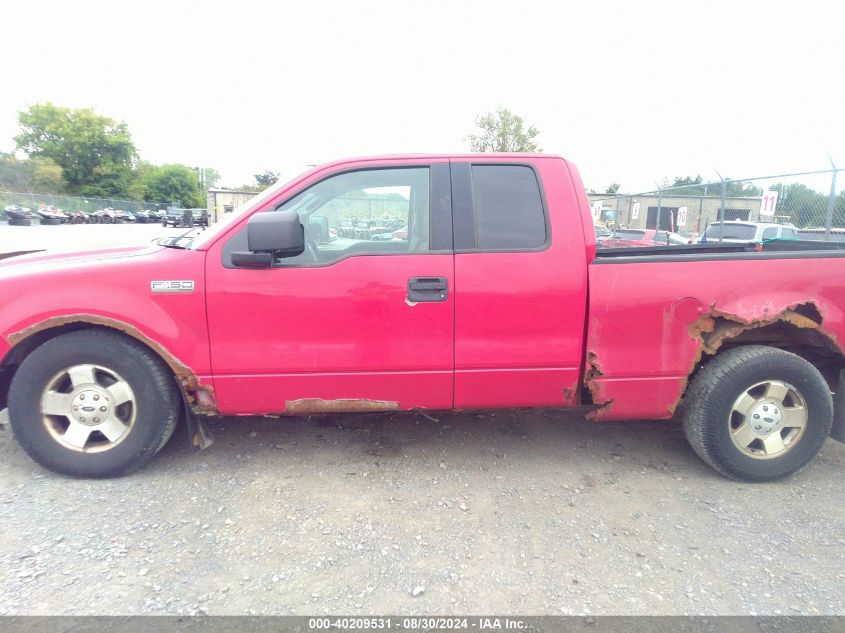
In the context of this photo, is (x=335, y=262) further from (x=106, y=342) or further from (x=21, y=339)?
(x=21, y=339)

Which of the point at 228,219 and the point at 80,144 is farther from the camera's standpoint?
the point at 80,144

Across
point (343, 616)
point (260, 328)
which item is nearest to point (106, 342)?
point (260, 328)

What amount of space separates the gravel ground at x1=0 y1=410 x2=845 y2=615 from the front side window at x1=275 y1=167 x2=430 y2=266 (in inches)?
53.9

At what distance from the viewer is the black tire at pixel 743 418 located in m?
3.06

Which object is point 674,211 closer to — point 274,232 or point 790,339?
point 790,339

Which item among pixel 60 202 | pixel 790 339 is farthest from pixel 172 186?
pixel 790 339

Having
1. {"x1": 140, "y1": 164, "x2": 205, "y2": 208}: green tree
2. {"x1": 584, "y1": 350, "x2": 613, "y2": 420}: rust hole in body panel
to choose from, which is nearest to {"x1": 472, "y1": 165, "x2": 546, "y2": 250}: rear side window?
{"x1": 584, "y1": 350, "x2": 613, "y2": 420}: rust hole in body panel

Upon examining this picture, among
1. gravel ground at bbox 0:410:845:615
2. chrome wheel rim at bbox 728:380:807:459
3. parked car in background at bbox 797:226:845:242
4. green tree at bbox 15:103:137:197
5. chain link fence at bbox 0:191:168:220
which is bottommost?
gravel ground at bbox 0:410:845:615

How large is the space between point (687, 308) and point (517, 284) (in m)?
1.00

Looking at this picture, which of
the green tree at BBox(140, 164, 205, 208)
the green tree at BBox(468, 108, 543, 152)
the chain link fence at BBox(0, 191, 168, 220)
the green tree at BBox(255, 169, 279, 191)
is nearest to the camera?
the green tree at BBox(255, 169, 279, 191)

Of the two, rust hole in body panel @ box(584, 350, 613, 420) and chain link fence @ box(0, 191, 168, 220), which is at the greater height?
chain link fence @ box(0, 191, 168, 220)

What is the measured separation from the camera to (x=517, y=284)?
9.71 ft

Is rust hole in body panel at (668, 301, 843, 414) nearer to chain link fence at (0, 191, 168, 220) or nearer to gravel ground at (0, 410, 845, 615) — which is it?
gravel ground at (0, 410, 845, 615)

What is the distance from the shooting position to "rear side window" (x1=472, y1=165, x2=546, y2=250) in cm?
303
